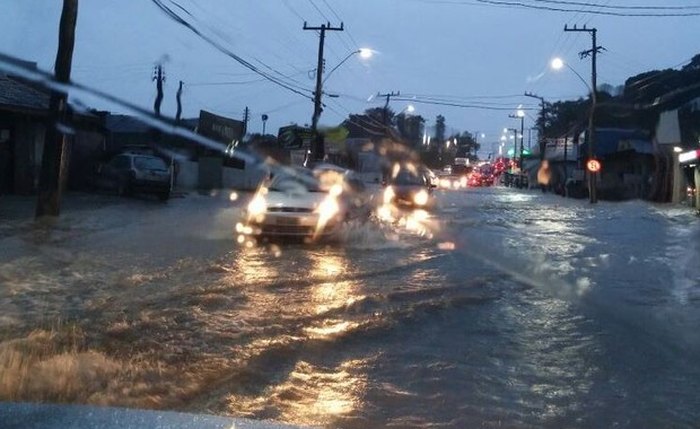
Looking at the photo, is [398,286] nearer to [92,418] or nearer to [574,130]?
[92,418]

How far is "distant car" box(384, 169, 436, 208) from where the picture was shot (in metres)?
31.5

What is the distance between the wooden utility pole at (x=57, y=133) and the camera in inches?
673

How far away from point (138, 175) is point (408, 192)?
969 centimetres

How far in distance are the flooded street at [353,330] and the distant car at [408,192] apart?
47.4ft

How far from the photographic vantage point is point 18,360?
6680mm

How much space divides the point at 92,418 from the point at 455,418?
2.52 meters

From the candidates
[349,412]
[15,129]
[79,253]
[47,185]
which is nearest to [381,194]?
[15,129]

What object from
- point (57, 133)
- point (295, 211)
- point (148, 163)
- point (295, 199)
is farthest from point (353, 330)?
point (148, 163)

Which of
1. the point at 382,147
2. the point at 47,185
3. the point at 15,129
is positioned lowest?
the point at 47,185

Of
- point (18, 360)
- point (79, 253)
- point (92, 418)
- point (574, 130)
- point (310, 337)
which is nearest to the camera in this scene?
point (92, 418)

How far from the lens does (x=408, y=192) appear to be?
1248 inches

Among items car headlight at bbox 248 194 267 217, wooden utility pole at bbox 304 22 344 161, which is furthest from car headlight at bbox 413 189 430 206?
car headlight at bbox 248 194 267 217

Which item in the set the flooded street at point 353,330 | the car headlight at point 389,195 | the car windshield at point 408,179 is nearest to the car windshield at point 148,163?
the car headlight at point 389,195

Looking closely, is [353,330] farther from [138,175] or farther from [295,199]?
[138,175]
